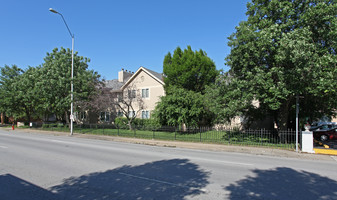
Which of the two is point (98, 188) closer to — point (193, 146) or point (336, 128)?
point (193, 146)

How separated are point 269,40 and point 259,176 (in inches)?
347

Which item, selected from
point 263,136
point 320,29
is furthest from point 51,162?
point 320,29

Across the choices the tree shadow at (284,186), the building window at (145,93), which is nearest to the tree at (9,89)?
the building window at (145,93)

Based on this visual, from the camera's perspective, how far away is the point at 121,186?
5781mm

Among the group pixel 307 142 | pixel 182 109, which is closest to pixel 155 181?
pixel 307 142

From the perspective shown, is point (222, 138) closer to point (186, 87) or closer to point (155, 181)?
point (186, 87)

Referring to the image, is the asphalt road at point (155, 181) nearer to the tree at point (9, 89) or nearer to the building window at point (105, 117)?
the building window at point (105, 117)

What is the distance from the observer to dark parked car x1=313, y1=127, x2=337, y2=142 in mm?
19683

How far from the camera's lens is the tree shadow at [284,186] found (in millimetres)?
5195

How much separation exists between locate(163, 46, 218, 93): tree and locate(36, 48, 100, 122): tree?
388 inches

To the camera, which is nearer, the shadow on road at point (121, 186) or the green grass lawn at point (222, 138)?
the shadow on road at point (121, 186)

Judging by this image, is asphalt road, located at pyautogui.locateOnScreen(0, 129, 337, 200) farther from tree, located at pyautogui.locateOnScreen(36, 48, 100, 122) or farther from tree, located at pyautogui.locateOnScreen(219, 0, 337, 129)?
tree, located at pyautogui.locateOnScreen(36, 48, 100, 122)

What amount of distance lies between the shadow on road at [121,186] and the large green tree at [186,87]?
555 inches

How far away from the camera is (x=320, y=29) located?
13539 mm
